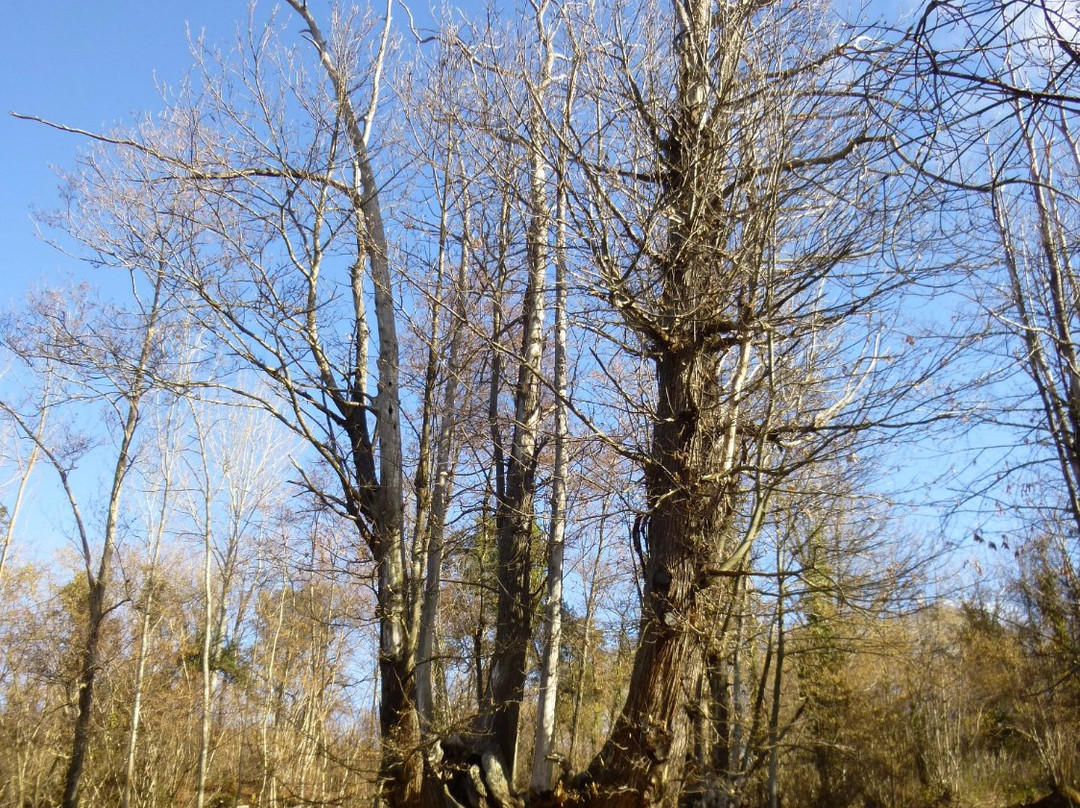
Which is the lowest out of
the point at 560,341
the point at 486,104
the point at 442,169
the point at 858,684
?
the point at 858,684

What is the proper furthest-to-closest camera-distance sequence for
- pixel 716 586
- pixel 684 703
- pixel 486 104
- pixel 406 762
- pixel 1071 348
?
pixel 1071 348, pixel 406 762, pixel 486 104, pixel 716 586, pixel 684 703

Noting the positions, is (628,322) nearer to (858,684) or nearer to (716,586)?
(716,586)

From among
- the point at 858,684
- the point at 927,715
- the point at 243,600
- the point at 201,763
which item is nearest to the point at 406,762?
the point at 201,763

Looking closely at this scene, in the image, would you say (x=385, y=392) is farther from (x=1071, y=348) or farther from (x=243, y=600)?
(x=243, y=600)

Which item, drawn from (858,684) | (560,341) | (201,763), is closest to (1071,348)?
(560,341)

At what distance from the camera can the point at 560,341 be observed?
716 cm

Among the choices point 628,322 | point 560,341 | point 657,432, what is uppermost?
point 560,341

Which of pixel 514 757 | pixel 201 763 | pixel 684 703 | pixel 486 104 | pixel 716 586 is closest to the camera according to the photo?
pixel 684 703

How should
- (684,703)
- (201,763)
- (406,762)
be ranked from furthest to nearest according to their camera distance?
(201,763) → (406,762) → (684,703)

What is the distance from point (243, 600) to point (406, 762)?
19963 mm

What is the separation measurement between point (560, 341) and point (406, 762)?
375 centimetres

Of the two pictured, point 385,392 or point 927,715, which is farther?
point 927,715

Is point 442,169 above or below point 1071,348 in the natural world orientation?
above

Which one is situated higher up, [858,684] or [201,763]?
[858,684]
